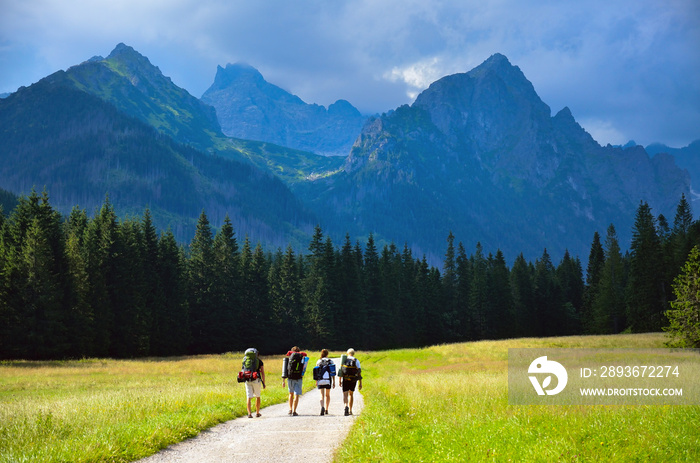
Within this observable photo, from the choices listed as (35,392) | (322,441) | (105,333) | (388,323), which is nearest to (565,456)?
(322,441)

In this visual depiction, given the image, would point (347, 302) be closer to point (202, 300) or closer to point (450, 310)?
point (202, 300)

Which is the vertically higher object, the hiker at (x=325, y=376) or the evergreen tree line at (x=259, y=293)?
the evergreen tree line at (x=259, y=293)

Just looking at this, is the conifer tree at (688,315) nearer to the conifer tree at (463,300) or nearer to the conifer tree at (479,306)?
the conifer tree at (479,306)

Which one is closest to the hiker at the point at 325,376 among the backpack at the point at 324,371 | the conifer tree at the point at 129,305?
the backpack at the point at 324,371

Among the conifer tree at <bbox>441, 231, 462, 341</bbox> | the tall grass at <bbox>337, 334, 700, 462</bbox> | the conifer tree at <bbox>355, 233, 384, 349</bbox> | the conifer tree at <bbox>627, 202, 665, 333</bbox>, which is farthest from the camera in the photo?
the conifer tree at <bbox>441, 231, 462, 341</bbox>

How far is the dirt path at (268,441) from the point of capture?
9.95m

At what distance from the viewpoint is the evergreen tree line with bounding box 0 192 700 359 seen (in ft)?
154

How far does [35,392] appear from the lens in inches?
984

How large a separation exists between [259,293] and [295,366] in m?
58.6

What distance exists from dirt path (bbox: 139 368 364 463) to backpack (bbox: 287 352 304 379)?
4.56 ft

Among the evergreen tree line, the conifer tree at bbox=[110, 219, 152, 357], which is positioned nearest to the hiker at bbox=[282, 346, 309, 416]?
→ the evergreen tree line

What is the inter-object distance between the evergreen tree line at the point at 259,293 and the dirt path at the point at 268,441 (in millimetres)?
40225

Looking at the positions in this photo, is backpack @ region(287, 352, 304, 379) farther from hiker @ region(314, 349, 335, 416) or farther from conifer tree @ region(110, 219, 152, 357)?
conifer tree @ region(110, 219, 152, 357)

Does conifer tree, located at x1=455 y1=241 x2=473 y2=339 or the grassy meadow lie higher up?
conifer tree, located at x1=455 y1=241 x2=473 y2=339
